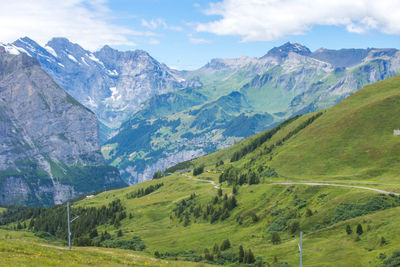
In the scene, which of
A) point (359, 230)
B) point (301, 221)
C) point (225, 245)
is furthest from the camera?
point (225, 245)

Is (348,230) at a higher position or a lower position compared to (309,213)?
higher

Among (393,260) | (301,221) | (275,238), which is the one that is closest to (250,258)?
(275,238)

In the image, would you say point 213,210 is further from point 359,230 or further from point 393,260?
point 393,260

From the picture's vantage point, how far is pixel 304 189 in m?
152

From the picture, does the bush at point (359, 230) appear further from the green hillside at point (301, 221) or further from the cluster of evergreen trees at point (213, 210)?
the cluster of evergreen trees at point (213, 210)

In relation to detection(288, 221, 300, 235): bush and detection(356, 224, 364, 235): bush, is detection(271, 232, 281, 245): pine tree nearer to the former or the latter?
detection(288, 221, 300, 235): bush

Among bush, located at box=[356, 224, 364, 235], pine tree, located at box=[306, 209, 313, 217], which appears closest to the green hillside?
bush, located at box=[356, 224, 364, 235]

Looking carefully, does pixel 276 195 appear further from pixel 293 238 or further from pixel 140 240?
A: pixel 140 240

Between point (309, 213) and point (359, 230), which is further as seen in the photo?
point (309, 213)

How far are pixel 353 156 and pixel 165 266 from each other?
5746 inches

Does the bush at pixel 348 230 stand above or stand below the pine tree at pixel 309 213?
above

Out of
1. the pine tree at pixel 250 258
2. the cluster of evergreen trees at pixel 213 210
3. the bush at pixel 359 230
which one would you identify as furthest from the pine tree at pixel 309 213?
the cluster of evergreen trees at pixel 213 210

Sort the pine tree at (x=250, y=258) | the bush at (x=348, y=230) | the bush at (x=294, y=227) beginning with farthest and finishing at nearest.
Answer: the bush at (x=294, y=227)
the pine tree at (x=250, y=258)
the bush at (x=348, y=230)

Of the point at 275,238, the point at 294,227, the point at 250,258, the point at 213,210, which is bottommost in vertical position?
the point at 213,210
